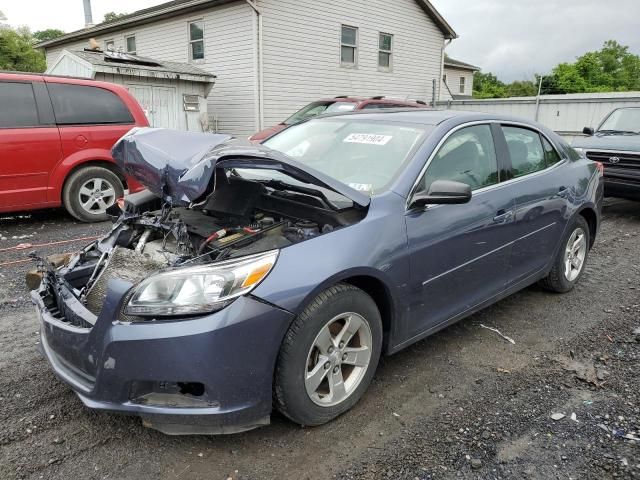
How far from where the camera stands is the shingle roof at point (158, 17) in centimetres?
1550

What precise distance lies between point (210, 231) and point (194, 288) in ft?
2.46

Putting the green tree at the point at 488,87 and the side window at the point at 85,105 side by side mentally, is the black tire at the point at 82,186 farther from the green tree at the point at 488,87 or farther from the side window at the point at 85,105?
the green tree at the point at 488,87

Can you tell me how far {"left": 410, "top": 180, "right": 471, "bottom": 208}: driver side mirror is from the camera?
2928 millimetres

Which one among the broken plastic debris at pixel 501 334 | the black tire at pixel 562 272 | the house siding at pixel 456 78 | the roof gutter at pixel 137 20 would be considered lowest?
the broken plastic debris at pixel 501 334

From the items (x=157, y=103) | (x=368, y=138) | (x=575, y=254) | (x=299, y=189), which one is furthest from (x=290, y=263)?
(x=157, y=103)

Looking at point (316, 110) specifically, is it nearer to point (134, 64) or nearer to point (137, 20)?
point (134, 64)

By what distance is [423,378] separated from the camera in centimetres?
323

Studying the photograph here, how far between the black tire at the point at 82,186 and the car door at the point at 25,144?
0.94 ft

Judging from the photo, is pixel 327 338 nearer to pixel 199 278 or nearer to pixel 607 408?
pixel 199 278

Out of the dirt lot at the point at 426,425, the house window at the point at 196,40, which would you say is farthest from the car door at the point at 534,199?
the house window at the point at 196,40

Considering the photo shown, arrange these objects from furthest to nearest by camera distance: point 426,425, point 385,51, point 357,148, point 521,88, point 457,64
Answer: point 521,88 → point 457,64 → point 385,51 → point 357,148 → point 426,425

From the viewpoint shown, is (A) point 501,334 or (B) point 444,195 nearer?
(B) point 444,195

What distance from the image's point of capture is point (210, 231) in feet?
9.95

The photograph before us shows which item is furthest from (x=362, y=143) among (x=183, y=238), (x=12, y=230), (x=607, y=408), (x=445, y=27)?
(x=445, y=27)
